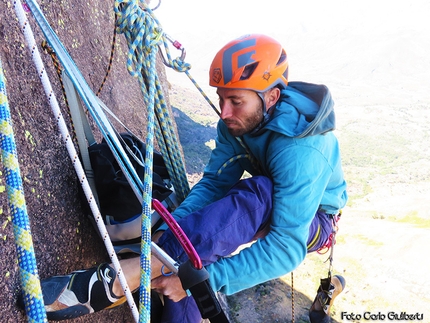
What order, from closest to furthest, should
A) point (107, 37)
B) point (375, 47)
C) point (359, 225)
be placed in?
point (107, 37) → point (359, 225) → point (375, 47)

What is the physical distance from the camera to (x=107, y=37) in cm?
344

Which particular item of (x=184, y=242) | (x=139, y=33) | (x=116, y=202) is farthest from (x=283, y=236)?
(x=139, y=33)

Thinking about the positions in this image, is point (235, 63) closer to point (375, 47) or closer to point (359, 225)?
point (359, 225)

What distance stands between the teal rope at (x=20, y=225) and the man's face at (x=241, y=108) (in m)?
1.33

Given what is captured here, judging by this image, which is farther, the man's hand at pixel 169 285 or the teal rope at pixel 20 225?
the man's hand at pixel 169 285

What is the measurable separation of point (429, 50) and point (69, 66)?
108 meters

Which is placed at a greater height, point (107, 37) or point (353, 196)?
point (107, 37)

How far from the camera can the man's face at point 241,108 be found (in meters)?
2.05

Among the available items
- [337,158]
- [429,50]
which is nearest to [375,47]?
[429,50]

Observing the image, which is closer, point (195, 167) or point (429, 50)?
point (195, 167)

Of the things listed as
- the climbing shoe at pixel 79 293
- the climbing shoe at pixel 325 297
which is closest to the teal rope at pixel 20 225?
the climbing shoe at pixel 79 293

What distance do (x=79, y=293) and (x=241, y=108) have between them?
124 cm

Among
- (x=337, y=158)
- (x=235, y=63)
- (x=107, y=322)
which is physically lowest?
(x=107, y=322)

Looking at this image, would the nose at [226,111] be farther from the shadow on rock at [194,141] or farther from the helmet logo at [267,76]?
the shadow on rock at [194,141]
